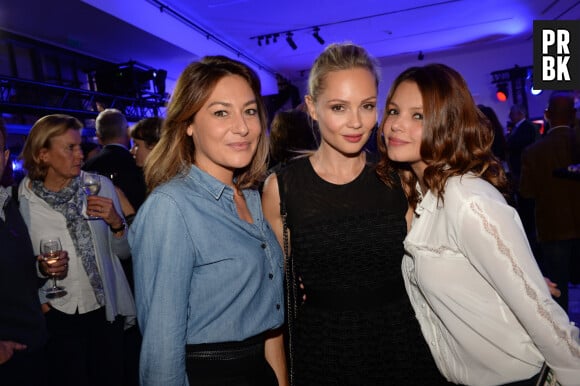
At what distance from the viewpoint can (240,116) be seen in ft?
4.82

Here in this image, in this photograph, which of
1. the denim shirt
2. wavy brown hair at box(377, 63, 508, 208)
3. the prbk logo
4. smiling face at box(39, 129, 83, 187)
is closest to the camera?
the denim shirt

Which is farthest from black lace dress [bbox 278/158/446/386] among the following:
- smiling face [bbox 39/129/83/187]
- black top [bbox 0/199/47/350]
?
smiling face [bbox 39/129/83/187]

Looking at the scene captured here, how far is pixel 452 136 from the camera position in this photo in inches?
61.0

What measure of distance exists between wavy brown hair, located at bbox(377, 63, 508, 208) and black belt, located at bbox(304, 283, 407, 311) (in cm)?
54

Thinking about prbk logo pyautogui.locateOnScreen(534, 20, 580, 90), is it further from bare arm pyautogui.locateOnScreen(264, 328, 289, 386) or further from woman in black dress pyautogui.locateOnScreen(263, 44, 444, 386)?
bare arm pyautogui.locateOnScreen(264, 328, 289, 386)

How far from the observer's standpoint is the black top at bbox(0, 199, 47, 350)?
190 cm

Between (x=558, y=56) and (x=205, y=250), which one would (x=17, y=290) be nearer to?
(x=205, y=250)

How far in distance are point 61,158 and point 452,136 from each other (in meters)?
2.35

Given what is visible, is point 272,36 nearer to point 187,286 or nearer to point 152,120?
point 152,120

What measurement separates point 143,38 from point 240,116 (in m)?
6.29

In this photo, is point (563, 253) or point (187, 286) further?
point (563, 253)

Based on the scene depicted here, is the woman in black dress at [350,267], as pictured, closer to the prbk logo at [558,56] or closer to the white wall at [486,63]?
the prbk logo at [558,56]

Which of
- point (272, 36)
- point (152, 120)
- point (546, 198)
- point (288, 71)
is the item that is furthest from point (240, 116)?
point (288, 71)

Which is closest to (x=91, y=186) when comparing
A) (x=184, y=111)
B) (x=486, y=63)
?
(x=184, y=111)
